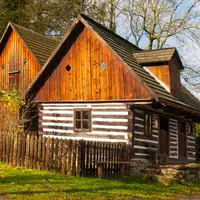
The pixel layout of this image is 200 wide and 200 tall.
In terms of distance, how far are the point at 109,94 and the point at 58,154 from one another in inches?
187

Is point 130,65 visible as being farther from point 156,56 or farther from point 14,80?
point 14,80

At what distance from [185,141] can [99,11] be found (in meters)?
18.8

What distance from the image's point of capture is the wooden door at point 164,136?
59.1 ft

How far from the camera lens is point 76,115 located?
57.4ft

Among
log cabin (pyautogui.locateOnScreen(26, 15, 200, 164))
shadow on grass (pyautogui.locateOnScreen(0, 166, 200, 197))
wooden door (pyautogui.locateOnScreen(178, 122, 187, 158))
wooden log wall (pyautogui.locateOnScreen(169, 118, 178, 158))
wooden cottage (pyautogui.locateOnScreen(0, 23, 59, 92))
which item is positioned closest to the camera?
shadow on grass (pyautogui.locateOnScreen(0, 166, 200, 197))

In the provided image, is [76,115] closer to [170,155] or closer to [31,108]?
[31,108]

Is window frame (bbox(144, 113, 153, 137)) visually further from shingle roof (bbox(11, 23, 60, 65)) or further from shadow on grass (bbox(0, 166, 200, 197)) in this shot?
shingle roof (bbox(11, 23, 60, 65))

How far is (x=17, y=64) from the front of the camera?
24484 millimetres

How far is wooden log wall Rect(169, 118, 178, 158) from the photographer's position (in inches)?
747

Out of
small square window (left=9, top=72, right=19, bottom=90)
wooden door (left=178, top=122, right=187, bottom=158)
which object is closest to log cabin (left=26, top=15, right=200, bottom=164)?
wooden door (left=178, top=122, right=187, bottom=158)

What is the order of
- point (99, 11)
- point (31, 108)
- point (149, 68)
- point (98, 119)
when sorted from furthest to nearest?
A: point (99, 11)
point (31, 108)
point (149, 68)
point (98, 119)

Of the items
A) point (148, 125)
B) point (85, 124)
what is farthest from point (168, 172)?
point (85, 124)

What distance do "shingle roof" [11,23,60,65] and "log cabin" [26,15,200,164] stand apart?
211 inches

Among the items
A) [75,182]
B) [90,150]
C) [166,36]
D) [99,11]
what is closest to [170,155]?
[90,150]
